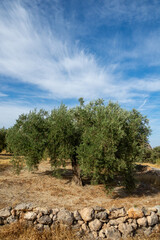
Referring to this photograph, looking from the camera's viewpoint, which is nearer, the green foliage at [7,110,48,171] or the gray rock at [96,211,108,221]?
the gray rock at [96,211,108,221]

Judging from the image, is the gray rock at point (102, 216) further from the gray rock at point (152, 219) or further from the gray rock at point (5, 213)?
the gray rock at point (5, 213)

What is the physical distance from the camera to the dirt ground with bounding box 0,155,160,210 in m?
13.9

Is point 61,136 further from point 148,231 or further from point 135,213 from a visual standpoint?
point 148,231

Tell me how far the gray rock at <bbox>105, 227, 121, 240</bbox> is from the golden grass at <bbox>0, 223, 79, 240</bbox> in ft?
5.99

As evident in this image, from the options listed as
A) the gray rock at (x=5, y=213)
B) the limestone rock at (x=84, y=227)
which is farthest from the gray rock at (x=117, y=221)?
the gray rock at (x=5, y=213)

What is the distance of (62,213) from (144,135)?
1600cm

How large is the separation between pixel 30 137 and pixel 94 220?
440 inches

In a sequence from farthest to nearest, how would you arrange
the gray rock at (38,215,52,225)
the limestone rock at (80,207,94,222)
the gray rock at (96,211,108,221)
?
the gray rock at (96,211,108,221) → the limestone rock at (80,207,94,222) → the gray rock at (38,215,52,225)

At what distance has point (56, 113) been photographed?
59.2 feet

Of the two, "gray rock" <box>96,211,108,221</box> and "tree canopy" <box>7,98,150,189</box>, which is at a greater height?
A: "tree canopy" <box>7,98,150,189</box>

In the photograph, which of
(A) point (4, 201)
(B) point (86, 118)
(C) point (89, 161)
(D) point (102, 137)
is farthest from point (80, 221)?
(B) point (86, 118)

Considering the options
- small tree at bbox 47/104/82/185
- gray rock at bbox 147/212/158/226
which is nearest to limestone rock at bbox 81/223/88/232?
gray rock at bbox 147/212/158/226

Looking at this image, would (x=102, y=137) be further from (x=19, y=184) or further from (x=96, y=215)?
(x=19, y=184)

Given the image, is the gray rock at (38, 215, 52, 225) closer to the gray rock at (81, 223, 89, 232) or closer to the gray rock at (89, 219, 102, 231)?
the gray rock at (81, 223, 89, 232)
